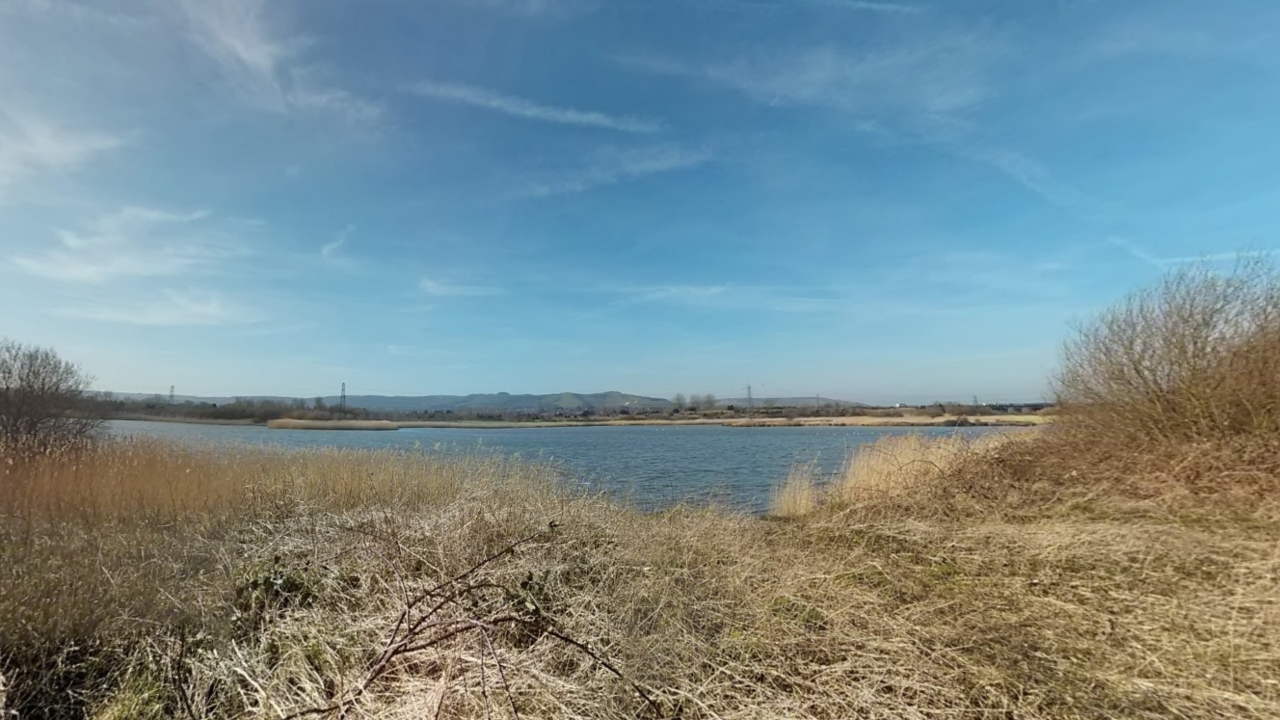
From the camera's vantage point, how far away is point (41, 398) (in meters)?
13.2

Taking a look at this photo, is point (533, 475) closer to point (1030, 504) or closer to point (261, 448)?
point (261, 448)

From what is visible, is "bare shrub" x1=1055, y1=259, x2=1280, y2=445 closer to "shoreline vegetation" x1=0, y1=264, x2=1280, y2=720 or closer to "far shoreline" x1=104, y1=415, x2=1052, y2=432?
"shoreline vegetation" x1=0, y1=264, x2=1280, y2=720

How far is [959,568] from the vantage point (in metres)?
4.71

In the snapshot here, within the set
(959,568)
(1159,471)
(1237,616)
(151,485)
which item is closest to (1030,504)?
(1159,471)

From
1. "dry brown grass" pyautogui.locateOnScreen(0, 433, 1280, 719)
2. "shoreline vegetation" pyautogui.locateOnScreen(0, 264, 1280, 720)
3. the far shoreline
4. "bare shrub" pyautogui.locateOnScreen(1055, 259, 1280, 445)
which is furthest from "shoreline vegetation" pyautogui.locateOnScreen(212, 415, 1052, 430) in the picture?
"dry brown grass" pyautogui.locateOnScreen(0, 433, 1280, 719)

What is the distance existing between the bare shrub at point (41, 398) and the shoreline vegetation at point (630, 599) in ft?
24.9

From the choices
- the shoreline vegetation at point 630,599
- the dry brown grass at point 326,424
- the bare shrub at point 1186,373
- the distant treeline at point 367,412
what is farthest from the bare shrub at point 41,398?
Answer: the dry brown grass at point 326,424

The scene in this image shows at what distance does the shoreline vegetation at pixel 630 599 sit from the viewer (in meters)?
2.66

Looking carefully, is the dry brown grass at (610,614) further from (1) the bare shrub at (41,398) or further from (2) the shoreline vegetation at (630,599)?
(1) the bare shrub at (41,398)

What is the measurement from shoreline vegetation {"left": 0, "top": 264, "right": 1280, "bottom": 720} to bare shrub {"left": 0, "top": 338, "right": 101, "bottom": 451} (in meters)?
7.58

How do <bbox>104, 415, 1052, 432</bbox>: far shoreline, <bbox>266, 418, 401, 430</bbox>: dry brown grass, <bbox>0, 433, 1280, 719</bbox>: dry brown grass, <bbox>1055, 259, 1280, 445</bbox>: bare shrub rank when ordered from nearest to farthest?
<bbox>0, 433, 1280, 719</bbox>: dry brown grass, <bbox>1055, 259, 1280, 445</bbox>: bare shrub, <bbox>104, 415, 1052, 432</bbox>: far shoreline, <bbox>266, 418, 401, 430</bbox>: dry brown grass

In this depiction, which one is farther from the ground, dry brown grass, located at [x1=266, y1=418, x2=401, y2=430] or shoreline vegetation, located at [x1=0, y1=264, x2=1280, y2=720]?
shoreline vegetation, located at [x1=0, y1=264, x2=1280, y2=720]

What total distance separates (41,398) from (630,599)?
16.2m

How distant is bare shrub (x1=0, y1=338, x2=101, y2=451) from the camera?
12.7m
